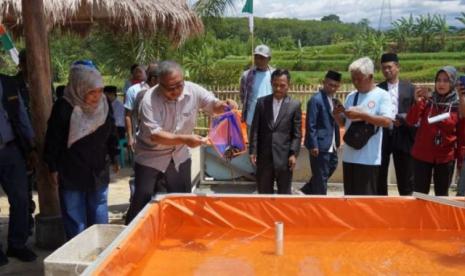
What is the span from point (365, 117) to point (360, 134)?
179 mm

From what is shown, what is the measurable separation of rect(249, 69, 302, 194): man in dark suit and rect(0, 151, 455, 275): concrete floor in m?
1.57

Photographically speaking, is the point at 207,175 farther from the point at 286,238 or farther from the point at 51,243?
the point at 286,238

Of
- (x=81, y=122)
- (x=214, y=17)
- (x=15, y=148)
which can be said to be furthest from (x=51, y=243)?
(x=214, y=17)

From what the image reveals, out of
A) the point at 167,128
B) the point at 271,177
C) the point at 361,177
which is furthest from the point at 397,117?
the point at 167,128

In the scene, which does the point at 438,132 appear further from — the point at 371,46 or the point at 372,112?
the point at 371,46

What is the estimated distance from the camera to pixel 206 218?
393cm

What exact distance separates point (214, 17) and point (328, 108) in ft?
30.0

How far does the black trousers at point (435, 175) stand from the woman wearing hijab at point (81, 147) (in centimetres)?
272

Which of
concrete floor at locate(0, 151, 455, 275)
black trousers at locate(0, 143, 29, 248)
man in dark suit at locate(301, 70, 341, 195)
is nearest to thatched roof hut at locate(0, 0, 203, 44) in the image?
concrete floor at locate(0, 151, 455, 275)

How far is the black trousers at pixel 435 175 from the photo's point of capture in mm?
5055

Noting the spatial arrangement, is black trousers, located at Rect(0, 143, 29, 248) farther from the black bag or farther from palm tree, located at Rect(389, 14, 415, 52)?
palm tree, located at Rect(389, 14, 415, 52)

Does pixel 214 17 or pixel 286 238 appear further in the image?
pixel 214 17

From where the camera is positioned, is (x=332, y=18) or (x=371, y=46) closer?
(x=371, y=46)

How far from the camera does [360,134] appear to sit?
183 inches
